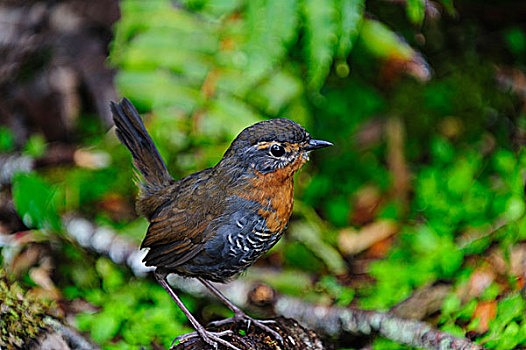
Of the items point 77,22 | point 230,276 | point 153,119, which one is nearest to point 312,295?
point 230,276

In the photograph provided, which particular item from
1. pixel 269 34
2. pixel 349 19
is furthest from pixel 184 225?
pixel 349 19

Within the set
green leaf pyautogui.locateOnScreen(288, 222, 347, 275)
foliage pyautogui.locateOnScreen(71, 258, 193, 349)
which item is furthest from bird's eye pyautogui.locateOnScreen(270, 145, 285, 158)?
green leaf pyautogui.locateOnScreen(288, 222, 347, 275)

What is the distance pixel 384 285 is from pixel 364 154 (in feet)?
5.33

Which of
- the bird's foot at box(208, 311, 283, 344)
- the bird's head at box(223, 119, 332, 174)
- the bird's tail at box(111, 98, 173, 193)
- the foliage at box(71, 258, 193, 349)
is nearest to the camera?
the bird's head at box(223, 119, 332, 174)

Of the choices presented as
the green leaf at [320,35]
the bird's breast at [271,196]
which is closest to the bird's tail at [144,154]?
the bird's breast at [271,196]

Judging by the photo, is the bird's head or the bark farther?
the bark

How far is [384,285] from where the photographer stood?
4.00 metres

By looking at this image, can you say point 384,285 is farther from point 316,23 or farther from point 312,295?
point 316,23

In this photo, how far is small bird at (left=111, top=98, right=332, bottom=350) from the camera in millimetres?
2789

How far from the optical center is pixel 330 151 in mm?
5273

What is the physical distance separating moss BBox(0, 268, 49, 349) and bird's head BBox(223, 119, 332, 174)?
1.28m

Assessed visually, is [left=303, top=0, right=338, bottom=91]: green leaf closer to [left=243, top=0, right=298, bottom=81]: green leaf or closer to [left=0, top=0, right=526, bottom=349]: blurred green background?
[left=0, top=0, right=526, bottom=349]: blurred green background

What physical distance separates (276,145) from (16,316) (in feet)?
4.79

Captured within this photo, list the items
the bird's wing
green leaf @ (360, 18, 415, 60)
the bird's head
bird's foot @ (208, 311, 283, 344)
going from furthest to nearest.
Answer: green leaf @ (360, 18, 415, 60) < bird's foot @ (208, 311, 283, 344) < the bird's wing < the bird's head
